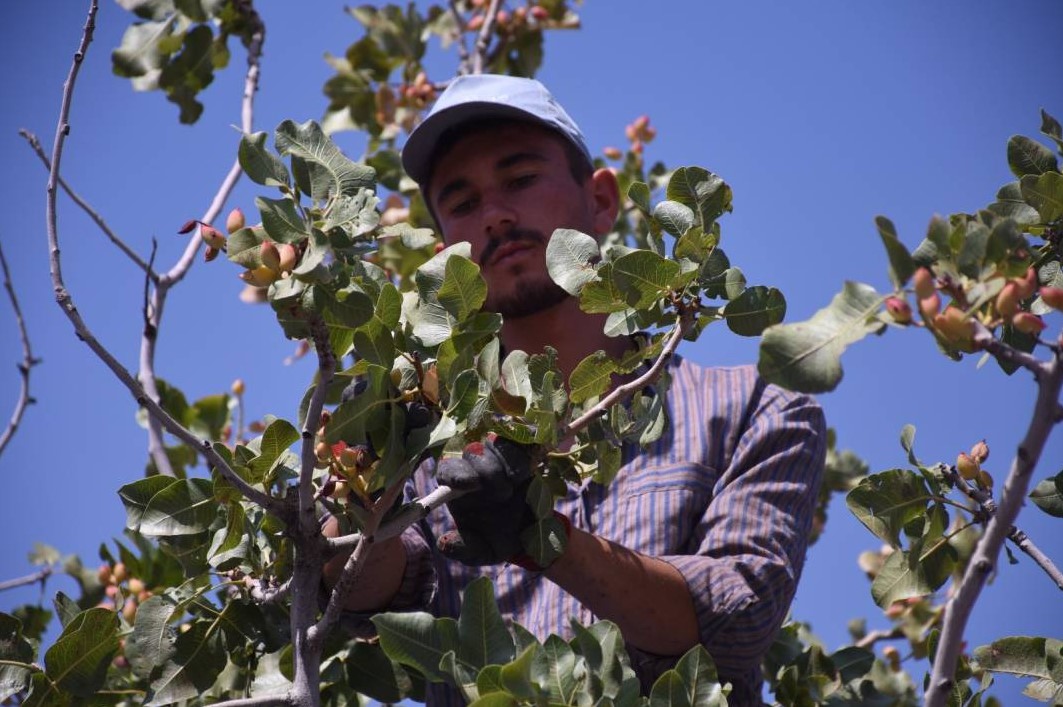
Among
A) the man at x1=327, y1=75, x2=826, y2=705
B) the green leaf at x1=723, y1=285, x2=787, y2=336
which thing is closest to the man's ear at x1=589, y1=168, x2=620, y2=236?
the man at x1=327, y1=75, x2=826, y2=705

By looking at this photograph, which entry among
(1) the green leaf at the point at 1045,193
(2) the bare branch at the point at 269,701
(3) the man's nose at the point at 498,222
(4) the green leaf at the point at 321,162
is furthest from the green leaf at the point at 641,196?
(3) the man's nose at the point at 498,222

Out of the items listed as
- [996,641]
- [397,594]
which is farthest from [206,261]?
[996,641]

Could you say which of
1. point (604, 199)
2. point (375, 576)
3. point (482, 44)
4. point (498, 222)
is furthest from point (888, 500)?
point (482, 44)

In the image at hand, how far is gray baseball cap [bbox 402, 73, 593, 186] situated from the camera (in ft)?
8.94

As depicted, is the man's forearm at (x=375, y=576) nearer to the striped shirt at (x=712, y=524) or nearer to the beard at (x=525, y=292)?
the striped shirt at (x=712, y=524)

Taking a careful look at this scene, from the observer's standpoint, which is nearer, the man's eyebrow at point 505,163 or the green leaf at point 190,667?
the green leaf at point 190,667

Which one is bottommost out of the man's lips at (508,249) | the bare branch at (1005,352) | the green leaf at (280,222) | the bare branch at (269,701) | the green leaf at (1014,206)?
the bare branch at (269,701)

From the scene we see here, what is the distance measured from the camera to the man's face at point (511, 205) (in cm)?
257

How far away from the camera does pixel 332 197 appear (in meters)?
1.58

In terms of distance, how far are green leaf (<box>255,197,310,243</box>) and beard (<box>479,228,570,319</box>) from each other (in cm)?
106

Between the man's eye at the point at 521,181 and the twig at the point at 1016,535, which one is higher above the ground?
the man's eye at the point at 521,181

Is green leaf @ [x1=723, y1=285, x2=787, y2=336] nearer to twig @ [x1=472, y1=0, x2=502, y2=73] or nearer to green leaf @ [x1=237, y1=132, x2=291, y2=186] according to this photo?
green leaf @ [x1=237, y1=132, x2=291, y2=186]

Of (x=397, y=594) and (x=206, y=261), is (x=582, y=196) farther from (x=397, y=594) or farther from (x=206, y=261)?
(x=206, y=261)

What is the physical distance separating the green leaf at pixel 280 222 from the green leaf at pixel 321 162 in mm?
64
